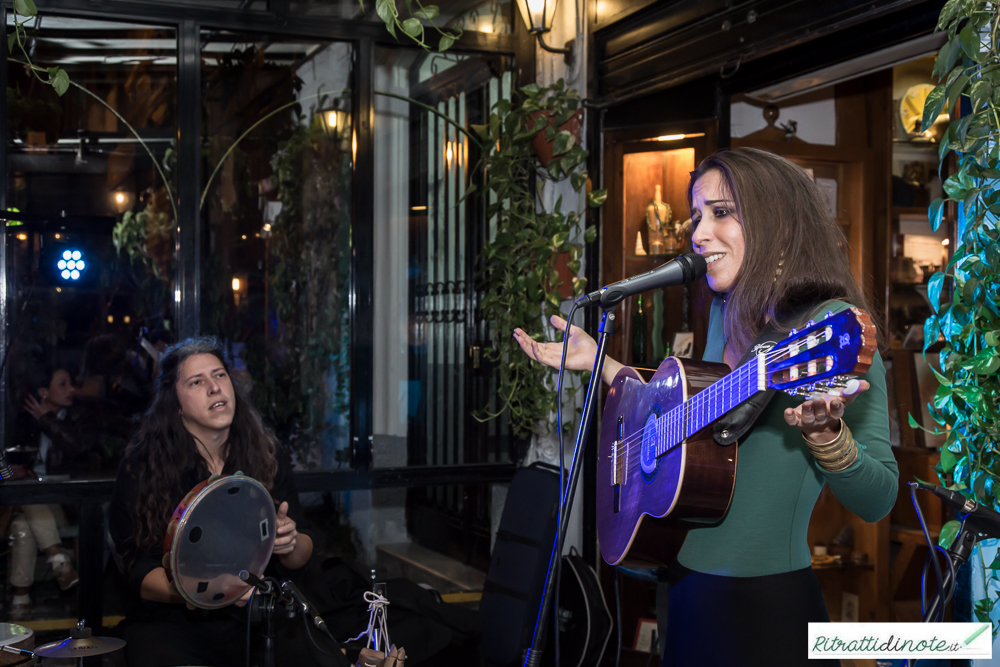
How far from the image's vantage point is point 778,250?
1490mm

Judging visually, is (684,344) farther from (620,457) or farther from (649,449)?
(649,449)

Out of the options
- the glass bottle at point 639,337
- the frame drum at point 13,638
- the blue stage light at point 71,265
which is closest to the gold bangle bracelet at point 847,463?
the frame drum at point 13,638

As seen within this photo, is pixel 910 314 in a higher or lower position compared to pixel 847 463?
higher

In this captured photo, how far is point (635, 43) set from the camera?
3377mm

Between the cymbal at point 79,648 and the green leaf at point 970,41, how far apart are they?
2.34 m

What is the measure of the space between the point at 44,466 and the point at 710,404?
2.88 meters

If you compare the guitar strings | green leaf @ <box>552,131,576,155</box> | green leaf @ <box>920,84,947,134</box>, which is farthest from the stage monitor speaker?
green leaf @ <box>920,84,947,134</box>

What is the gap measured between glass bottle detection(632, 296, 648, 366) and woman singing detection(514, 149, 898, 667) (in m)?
1.96

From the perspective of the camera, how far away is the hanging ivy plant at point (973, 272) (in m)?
1.72

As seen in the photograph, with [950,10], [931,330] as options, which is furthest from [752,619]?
[950,10]

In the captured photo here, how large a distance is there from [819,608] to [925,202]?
319cm

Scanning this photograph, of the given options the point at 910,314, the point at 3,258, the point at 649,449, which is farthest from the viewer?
the point at 910,314

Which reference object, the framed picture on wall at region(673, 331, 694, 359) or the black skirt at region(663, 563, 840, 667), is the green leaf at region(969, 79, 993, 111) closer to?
the black skirt at region(663, 563, 840, 667)

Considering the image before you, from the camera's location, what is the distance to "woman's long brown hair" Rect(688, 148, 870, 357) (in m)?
1.43
